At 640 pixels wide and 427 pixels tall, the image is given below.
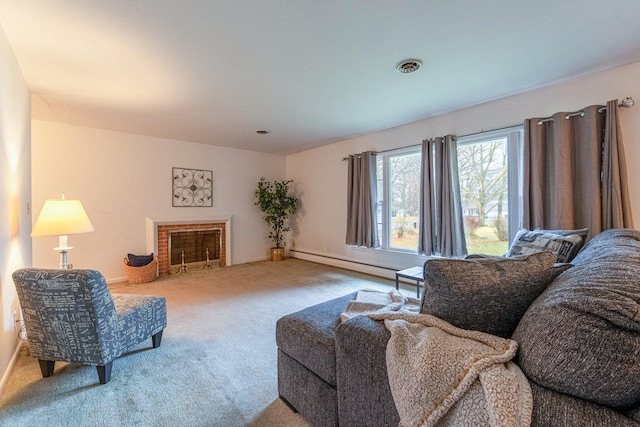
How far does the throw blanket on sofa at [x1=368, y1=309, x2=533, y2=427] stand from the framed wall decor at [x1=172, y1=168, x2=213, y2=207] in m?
4.69

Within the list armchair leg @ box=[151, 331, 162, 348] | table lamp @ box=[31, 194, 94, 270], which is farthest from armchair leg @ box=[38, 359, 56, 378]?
table lamp @ box=[31, 194, 94, 270]

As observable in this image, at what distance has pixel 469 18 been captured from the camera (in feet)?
5.81

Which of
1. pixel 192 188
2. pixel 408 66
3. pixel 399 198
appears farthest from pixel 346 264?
pixel 408 66

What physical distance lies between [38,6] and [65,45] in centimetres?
41

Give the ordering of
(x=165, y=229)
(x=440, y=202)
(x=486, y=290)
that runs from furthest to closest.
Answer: (x=165, y=229) → (x=440, y=202) → (x=486, y=290)

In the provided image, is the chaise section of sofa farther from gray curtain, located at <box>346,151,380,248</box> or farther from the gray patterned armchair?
gray curtain, located at <box>346,151,380,248</box>

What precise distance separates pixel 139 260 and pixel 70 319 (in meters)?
2.76

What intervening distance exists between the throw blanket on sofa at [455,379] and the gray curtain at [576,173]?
2.43 m

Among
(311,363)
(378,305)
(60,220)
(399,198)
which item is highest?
(399,198)

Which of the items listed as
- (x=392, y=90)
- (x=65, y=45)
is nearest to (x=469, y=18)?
(x=392, y=90)

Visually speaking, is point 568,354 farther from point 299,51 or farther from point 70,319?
point 70,319

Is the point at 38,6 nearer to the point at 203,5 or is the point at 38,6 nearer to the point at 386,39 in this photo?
the point at 203,5

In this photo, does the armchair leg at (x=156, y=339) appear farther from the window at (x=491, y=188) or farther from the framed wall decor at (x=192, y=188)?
the window at (x=491, y=188)

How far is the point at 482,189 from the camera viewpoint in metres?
3.31
